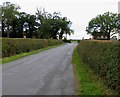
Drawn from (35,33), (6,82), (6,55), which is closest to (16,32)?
(35,33)

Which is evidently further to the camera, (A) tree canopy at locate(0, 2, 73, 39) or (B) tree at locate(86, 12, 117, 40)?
(B) tree at locate(86, 12, 117, 40)

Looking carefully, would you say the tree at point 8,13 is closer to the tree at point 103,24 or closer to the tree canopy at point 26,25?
the tree canopy at point 26,25

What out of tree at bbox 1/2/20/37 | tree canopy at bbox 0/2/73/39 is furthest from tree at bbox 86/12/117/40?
tree at bbox 1/2/20/37

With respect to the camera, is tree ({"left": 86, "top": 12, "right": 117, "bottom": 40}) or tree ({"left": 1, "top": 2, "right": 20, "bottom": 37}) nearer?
tree ({"left": 1, "top": 2, "right": 20, "bottom": 37})

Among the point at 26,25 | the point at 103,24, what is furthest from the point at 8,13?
the point at 103,24

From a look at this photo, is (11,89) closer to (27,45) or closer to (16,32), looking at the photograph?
(27,45)

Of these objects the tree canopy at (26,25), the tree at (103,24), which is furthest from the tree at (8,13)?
the tree at (103,24)

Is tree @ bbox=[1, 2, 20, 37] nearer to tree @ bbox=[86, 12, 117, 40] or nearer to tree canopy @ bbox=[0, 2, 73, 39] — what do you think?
tree canopy @ bbox=[0, 2, 73, 39]

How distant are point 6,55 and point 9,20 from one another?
190ft

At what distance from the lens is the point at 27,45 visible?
4403 cm

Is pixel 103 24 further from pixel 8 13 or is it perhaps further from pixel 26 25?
pixel 8 13

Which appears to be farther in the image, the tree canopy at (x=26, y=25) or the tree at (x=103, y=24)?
the tree at (x=103, y=24)

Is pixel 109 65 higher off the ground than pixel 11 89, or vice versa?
pixel 109 65

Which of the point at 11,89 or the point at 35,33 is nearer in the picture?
the point at 11,89
